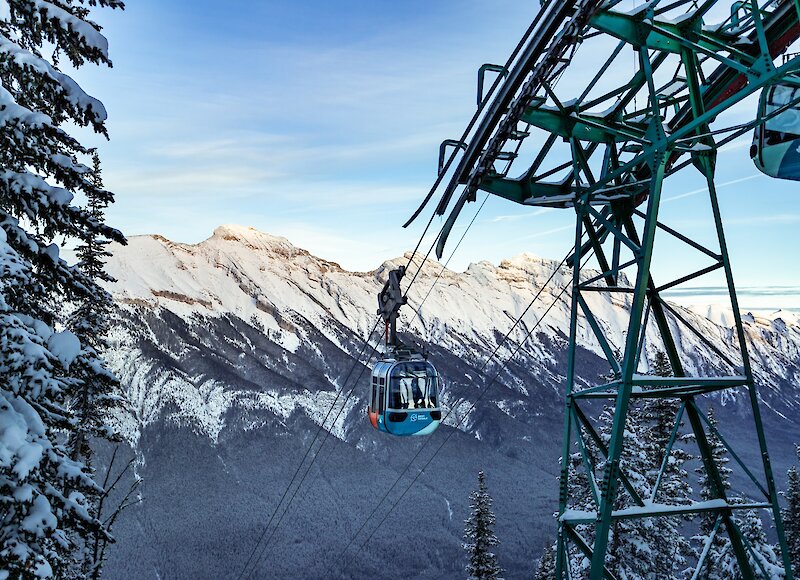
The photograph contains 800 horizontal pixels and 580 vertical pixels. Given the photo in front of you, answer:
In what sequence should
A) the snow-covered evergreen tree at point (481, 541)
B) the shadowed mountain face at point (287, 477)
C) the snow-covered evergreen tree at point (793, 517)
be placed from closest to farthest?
the snow-covered evergreen tree at point (481, 541) → the snow-covered evergreen tree at point (793, 517) → the shadowed mountain face at point (287, 477)

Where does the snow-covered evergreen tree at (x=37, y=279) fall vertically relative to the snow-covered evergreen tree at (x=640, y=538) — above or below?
above

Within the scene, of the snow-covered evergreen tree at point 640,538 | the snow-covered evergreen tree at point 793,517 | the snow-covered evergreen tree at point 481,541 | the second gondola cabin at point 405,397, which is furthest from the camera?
the snow-covered evergreen tree at point 793,517

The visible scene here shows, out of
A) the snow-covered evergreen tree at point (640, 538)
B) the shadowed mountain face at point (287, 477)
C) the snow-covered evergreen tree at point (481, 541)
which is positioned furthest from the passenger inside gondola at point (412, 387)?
the shadowed mountain face at point (287, 477)

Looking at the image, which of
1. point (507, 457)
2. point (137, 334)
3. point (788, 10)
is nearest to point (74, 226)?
point (788, 10)

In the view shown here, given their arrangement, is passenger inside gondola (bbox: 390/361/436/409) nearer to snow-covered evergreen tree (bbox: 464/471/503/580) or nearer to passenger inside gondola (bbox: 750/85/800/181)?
passenger inside gondola (bbox: 750/85/800/181)

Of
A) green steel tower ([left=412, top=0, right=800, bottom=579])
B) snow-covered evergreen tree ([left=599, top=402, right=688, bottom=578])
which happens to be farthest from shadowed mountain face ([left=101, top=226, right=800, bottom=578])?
green steel tower ([left=412, top=0, right=800, bottom=579])

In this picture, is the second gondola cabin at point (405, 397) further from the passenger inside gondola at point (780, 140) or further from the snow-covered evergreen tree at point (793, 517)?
the snow-covered evergreen tree at point (793, 517)

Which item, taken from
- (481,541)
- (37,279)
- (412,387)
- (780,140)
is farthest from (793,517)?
(37,279)
